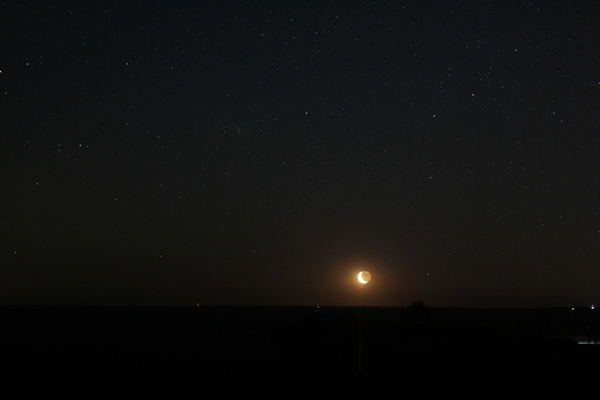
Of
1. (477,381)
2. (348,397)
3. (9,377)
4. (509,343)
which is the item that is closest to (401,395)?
(348,397)

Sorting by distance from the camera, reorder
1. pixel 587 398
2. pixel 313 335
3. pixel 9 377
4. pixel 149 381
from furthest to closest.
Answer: pixel 313 335
pixel 9 377
pixel 149 381
pixel 587 398

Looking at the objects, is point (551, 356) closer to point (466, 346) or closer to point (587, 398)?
point (466, 346)

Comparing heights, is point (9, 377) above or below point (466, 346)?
below

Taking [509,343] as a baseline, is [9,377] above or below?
below

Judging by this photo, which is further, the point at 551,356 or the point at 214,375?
the point at 214,375

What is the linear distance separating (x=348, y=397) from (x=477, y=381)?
15.3 feet

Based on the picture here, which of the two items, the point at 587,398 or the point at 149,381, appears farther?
the point at 149,381

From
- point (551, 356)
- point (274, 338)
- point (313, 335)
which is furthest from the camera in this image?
point (274, 338)

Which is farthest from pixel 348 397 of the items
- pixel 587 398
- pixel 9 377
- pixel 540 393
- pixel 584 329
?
pixel 584 329

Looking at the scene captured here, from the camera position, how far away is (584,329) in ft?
119

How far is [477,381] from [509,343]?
7759mm

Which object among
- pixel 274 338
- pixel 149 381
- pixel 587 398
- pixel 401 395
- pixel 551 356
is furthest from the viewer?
pixel 274 338

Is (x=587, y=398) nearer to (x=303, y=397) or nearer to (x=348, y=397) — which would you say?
(x=348, y=397)

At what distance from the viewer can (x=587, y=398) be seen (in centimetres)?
1606
